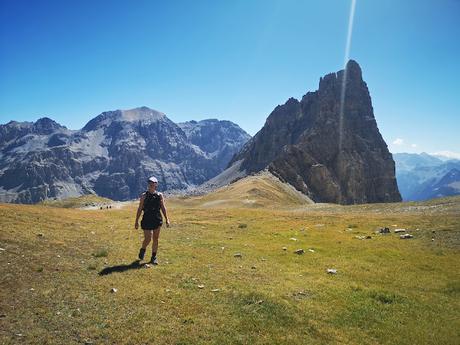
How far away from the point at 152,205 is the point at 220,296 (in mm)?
7461

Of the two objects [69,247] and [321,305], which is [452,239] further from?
[69,247]

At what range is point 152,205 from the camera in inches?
827

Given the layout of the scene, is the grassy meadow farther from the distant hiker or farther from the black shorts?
the black shorts

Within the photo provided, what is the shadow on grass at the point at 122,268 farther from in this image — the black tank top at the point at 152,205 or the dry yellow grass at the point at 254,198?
the dry yellow grass at the point at 254,198

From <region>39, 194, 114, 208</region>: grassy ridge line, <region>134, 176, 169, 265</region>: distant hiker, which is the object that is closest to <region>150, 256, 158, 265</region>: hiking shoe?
<region>134, 176, 169, 265</region>: distant hiker

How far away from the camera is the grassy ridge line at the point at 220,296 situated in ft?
40.5

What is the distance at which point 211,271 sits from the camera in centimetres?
1916

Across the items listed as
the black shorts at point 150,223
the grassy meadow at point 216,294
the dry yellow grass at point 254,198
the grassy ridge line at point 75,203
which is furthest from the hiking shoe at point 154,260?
the grassy ridge line at point 75,203

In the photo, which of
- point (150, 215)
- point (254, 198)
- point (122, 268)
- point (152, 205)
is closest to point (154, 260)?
point (122, 268)

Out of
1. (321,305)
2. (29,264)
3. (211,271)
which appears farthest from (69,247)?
(321,305)

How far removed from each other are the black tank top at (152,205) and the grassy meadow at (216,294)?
2645 mm

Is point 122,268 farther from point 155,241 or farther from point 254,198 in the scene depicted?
point 254,198

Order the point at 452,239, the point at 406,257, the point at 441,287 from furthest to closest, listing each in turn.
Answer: the point at 452,239, the point at 406,257, the point at 441,287

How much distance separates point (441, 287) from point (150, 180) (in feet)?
51.3
